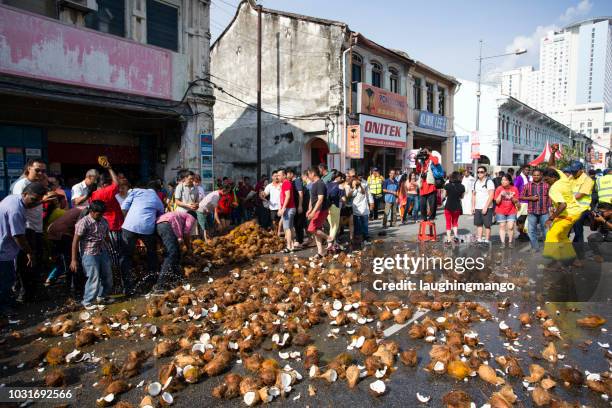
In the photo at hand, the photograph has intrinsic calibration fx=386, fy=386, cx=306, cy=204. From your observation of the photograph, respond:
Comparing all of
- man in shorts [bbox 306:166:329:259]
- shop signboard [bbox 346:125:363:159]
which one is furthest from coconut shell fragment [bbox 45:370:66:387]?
shop signboard [bbox 346:125:363:159]

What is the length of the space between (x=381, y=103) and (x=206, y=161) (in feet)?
34.3

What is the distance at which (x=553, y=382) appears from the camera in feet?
10.7

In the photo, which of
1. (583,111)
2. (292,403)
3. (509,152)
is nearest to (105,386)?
(292,403)

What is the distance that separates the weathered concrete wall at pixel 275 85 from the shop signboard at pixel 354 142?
25.0 inches

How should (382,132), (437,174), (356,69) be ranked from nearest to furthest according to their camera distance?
(437,174) < (356,69) < (382,132)

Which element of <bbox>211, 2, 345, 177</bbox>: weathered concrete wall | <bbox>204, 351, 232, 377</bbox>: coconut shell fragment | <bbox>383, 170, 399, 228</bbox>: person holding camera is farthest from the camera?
<bbox>211, 2, 345, 177</bbox>: weathered concrete wall

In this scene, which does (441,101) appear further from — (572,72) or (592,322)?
(572,72)

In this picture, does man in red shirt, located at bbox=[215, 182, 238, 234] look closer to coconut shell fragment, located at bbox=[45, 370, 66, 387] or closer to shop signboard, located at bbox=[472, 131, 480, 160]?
coconut shell fragment, located at bbox=[45, 370, 66, 387]

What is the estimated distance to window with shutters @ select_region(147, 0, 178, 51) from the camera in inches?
472

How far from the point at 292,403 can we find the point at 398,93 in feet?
69.2

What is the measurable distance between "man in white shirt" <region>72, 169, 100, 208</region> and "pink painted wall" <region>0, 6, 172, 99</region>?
4734mm

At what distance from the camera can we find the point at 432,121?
24953 millimetres

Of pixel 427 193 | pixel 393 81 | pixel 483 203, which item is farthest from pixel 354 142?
pixel 483 203

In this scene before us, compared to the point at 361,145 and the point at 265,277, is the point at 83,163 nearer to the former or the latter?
the point at 265,277
